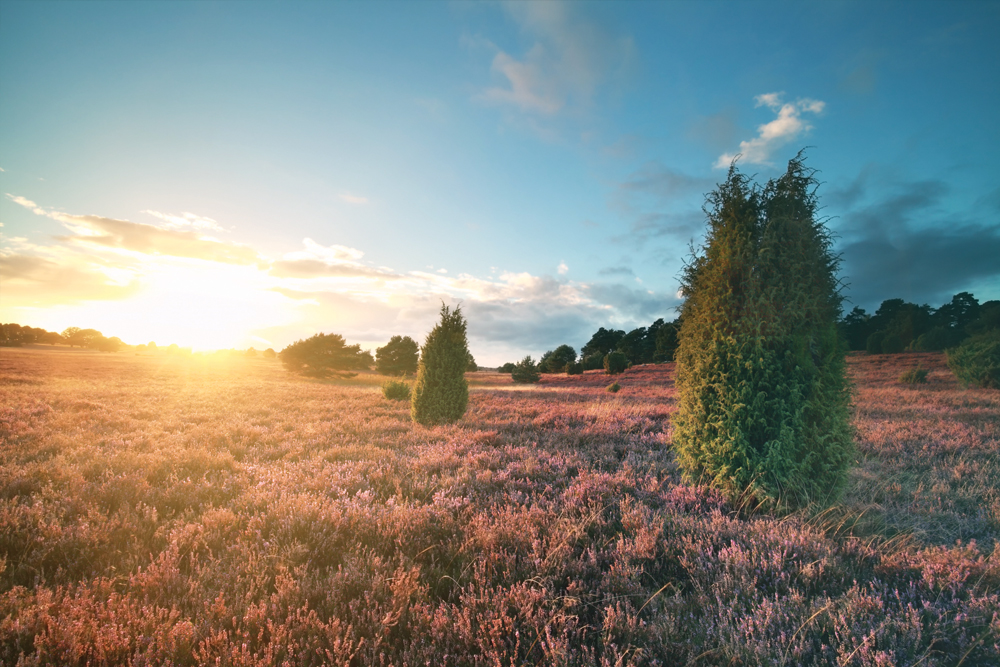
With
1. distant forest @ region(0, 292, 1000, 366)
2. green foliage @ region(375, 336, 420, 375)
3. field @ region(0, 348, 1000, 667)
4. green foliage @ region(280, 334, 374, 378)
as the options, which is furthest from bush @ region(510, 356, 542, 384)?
field @ region(0, 348, 1000, 667)

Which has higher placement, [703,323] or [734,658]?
[703,323]

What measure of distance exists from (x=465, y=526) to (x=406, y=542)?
68cm

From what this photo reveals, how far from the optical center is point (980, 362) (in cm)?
1964


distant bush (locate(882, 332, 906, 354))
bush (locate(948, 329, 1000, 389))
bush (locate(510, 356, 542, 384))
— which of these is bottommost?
bush (locate(510, 356, 542, 384))

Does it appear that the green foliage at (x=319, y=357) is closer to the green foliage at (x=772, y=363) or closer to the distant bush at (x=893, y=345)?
the green foliage at (x=772, y=363)

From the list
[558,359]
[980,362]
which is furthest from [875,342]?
[558,359]

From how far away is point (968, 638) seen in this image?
2779 millimetres

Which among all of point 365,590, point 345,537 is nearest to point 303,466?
point 345,537

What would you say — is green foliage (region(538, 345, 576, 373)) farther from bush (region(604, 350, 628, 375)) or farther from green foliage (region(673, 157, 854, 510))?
green foliage (region(673, 157, 854, 510))

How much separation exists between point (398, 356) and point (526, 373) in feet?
56.9

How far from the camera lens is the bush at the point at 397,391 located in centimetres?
1866

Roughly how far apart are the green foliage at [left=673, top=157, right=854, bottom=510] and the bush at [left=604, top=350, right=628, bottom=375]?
117 ft

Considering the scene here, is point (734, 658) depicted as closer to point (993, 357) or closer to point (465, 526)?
point (465, 526)

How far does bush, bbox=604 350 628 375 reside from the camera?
133 ft
